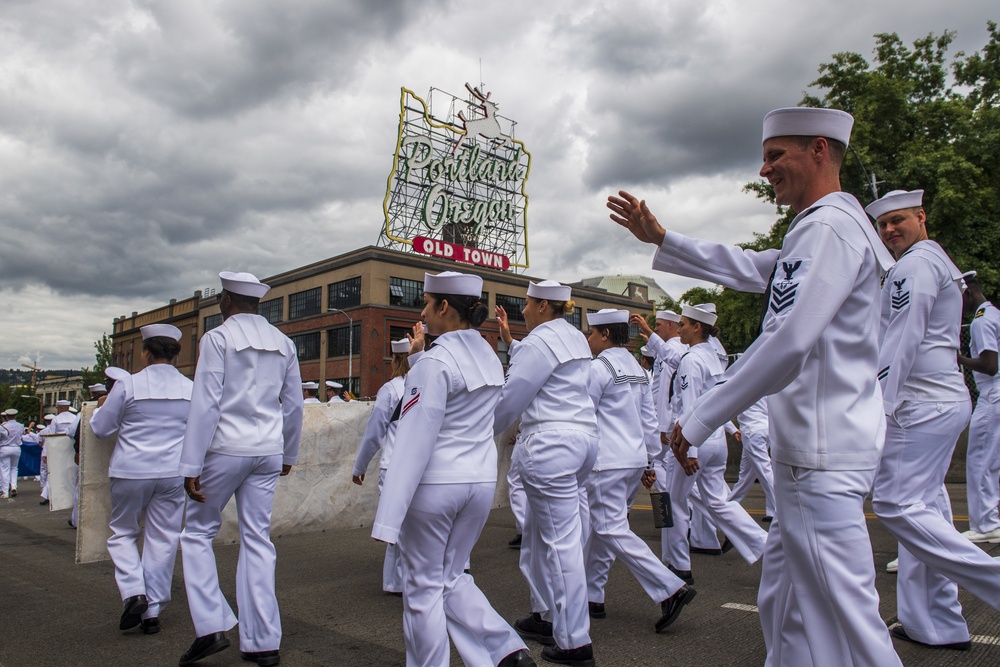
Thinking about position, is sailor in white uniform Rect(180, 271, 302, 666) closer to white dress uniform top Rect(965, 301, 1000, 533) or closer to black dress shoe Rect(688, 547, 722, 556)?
black dress shoe Rect(688, 547, 722, 556)

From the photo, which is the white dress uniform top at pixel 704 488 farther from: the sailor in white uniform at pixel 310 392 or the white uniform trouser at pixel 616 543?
the sailor in white uniform at pixel 310 392

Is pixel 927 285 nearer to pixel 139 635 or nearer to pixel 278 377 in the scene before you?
pixel 278 377

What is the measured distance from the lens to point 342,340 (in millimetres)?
55875

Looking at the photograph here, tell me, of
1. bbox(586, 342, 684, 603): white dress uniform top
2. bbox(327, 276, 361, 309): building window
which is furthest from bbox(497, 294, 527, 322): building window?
bbox(586, 342, 684, 603): white dress uniform top

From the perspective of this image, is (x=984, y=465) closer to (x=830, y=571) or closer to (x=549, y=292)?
(x=549, y=292)

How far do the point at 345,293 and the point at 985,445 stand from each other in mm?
51649

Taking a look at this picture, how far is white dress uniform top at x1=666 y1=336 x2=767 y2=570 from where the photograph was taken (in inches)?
229

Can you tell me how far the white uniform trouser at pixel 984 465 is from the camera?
22.8 ft

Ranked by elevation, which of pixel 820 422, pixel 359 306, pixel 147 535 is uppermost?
pixel 359 306

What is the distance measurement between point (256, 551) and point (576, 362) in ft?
7.27

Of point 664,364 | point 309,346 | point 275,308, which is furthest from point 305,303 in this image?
point 664,364

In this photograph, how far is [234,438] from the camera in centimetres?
448

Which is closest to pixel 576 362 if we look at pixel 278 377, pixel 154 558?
pixel 278 377

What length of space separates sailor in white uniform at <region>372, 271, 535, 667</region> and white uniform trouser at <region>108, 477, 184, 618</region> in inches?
106
